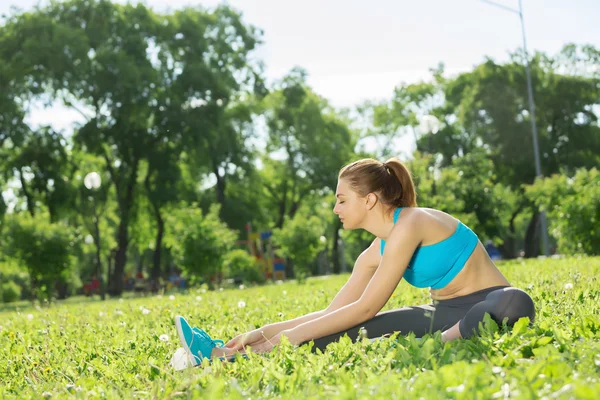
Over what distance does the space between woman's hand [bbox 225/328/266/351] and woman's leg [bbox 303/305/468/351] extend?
0.46 metres

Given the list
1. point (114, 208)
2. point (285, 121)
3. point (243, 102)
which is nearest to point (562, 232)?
point (243, 102)

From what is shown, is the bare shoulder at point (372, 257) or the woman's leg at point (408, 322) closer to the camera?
the woman's leg at point (408, 322)

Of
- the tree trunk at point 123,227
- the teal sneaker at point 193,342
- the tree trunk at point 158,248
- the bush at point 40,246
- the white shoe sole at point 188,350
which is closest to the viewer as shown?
the white shoe sole at point 188,350

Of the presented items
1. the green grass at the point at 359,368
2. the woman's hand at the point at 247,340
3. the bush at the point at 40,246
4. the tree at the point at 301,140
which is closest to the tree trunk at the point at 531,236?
the tree at the point at 301,140

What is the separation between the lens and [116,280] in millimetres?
36781

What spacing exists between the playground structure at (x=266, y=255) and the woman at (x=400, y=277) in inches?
1263

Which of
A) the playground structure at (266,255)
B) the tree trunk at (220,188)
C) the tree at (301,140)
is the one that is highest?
the tree at (301,140)

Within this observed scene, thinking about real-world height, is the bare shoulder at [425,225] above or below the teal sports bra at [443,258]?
above

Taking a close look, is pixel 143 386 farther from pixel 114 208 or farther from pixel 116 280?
pixel 114 208

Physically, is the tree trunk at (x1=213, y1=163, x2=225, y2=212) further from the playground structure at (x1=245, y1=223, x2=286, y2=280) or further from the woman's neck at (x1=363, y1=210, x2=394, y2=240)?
the woman's neck at (x1=363, y1=210, x2=394, y2=240)

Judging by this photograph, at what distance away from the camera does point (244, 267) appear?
31.3m

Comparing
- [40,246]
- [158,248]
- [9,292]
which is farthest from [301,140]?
[40,246]

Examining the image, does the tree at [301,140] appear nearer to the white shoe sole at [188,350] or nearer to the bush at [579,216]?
the bush at [579,216]

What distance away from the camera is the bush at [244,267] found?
3031cm
